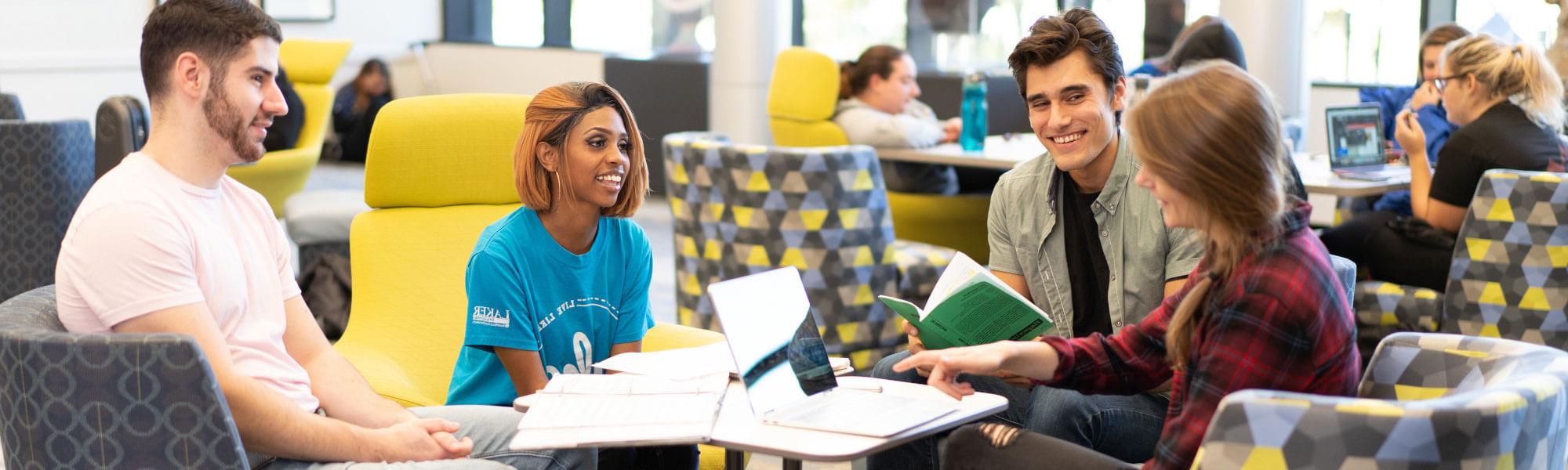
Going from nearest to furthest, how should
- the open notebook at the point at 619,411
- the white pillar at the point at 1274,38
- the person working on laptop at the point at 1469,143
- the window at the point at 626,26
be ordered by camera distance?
the open notebook at the point at 619,411, the person working on laptop at the point at 1469,143, the white pillar at the point at 1274,38, the window at the point at 626,26

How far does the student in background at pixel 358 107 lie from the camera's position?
9125 millimetres

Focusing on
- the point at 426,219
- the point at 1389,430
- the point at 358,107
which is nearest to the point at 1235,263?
the point at 1389,430

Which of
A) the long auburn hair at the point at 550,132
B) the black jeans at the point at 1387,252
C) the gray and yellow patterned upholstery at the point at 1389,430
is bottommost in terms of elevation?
the black jeans at the point at 1387,252

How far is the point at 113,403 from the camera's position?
4.86ft

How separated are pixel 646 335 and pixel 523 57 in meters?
6.58

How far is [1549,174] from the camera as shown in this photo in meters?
3.10

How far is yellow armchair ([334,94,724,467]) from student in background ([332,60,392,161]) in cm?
668

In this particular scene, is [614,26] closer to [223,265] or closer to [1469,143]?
[1469,143]

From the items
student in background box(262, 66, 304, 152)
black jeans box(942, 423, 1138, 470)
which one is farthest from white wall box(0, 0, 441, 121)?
black jeans box(942, 423, 1138, 470)

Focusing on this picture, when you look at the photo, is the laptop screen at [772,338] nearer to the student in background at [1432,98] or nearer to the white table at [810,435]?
the white table at [810,435]

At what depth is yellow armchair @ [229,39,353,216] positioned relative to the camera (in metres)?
5.59

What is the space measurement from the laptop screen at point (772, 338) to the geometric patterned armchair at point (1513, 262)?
80.6 inches

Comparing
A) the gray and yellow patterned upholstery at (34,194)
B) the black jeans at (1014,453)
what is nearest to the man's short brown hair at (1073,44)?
the black jeans at (1014,453)

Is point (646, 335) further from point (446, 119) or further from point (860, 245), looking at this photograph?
point (860, 245)
